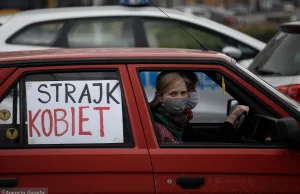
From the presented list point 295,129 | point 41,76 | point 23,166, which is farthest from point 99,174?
point 295,129

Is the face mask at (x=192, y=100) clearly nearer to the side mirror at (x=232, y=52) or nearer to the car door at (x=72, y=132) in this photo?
the car door at (x=72, y=132)

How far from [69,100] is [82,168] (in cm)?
43

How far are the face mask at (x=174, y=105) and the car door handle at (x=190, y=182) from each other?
0.63m

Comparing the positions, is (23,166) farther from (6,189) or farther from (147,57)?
(147,57)

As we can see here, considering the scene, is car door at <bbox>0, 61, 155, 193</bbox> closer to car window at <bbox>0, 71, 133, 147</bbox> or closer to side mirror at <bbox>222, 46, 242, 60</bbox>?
car window at <bbox>0, 71, 133, 147</bbox>

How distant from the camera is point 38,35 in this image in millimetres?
9367

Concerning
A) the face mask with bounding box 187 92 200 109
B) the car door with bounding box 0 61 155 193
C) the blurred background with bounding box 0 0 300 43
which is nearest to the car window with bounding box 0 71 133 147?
the car door with bounding box 0 61 155 193

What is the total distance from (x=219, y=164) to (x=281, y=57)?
11.1ft

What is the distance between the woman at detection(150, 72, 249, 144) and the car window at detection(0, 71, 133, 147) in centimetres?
38

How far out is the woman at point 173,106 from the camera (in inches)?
179

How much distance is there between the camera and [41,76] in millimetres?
4262

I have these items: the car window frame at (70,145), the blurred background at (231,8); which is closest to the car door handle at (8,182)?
the car window frame at (70,145)

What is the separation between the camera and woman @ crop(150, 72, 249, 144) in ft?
14.9

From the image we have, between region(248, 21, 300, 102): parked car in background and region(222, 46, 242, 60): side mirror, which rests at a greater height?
region(222, 46, 242, 60): side mirror
